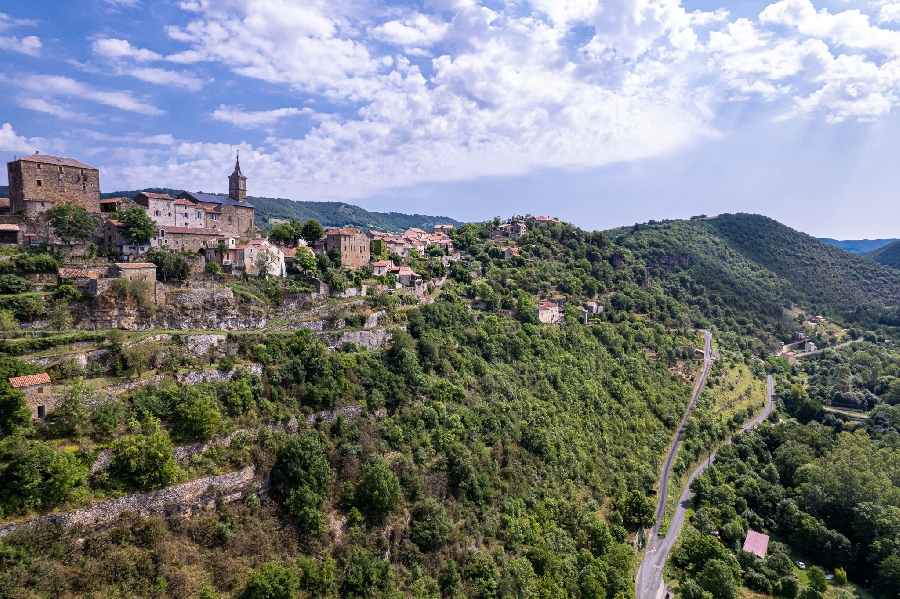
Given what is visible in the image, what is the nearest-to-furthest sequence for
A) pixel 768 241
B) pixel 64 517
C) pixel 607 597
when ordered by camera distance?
1. pixel 64 517
2. pixel 607 597
3. pixel 768 241

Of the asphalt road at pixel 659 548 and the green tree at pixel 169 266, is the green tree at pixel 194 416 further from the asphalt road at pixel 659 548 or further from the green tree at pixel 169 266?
the asphalt road at pixel 659 548

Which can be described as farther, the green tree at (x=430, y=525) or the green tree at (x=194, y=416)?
the green tree at (x=430, y=525)

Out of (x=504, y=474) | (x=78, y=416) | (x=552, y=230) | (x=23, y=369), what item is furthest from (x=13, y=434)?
(x=552, y=230)

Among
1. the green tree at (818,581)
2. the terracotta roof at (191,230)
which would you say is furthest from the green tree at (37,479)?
the green tree at (818,581)

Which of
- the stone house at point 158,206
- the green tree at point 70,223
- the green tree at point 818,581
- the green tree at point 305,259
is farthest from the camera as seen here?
the green tree at point 305,259

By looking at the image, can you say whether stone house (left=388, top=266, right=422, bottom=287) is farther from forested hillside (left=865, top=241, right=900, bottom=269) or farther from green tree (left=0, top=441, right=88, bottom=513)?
forested hillside (left=865, top=241, right=900, bottom=269)

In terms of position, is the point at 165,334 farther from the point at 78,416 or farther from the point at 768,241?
the point at 768,241
